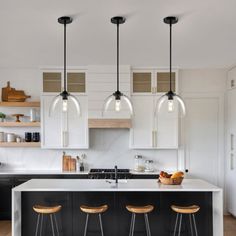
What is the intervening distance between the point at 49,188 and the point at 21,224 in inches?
28.7

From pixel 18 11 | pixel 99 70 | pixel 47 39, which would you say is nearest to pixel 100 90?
pixel 99 70

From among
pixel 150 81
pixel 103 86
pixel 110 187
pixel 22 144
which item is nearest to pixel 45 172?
pixel 22 144

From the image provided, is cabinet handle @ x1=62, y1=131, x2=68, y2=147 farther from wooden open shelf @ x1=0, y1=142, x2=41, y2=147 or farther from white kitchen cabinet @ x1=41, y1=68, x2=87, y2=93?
white kitchen cabinet @ x1=41, y1=68, x2=87, y2=93

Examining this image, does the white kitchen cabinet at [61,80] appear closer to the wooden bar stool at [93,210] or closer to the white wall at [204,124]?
the white wall at [204,124]

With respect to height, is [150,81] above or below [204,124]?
above

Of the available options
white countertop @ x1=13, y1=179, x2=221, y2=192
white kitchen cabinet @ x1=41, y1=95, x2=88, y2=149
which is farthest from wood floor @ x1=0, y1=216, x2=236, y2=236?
white kitchen cabinet @ x1=41, y1=95, x2=88, y2=149

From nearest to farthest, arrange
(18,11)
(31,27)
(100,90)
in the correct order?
(18,11) → (31,27) → (100,90)

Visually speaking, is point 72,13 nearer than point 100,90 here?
Yes

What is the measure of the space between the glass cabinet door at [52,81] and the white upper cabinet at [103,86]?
580 millimetres

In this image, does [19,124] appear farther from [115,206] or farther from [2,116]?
[115,206]

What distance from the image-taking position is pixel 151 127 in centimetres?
503

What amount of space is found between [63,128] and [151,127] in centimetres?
165

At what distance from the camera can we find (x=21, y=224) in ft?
11.5

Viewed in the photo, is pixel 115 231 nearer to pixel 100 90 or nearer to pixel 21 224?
pixel 21 224
